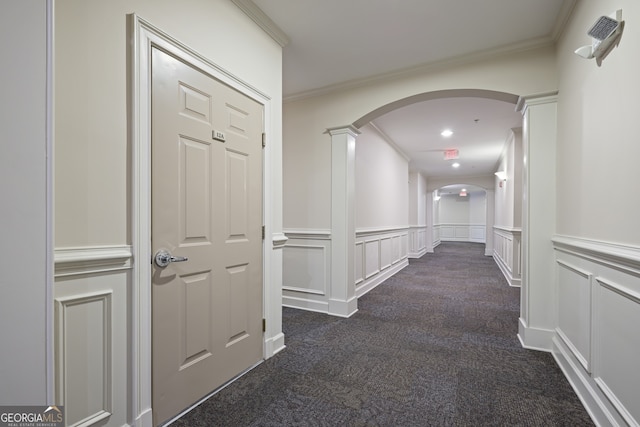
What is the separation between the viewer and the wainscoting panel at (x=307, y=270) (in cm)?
352

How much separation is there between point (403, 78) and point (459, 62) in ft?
1.76

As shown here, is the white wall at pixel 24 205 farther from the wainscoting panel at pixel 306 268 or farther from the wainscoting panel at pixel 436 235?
the wainscoting panel at pixel 436 235

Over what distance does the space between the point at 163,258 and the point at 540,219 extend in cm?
293

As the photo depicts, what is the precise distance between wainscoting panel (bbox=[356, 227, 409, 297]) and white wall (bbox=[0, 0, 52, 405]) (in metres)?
3.54

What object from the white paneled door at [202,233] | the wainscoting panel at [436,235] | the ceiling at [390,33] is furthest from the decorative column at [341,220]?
the wainscoting panel at [436,235]

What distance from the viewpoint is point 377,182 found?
522cm

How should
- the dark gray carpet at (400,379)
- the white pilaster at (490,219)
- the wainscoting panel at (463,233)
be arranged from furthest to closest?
the wainscoting panel at (463,233) < the white pilaster at (490,219) < the dark gray carpet at (400,379)

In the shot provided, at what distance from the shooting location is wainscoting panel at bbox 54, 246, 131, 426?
3.96 ft

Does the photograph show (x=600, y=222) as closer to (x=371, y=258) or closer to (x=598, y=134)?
(x=598, y=134)

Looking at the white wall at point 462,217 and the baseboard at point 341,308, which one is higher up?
the white wall at point 462,217

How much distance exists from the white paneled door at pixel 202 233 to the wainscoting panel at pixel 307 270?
133cm

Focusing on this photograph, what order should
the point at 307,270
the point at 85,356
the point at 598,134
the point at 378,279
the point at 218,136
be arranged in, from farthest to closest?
the point at 378,279 < the point at 307,270 < the point at 218,136 < the point at 598,134 < the point at 85,356

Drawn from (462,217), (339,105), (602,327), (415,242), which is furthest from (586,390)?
(462,217)

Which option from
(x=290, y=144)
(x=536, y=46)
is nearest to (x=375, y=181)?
(x=290, y=144)
